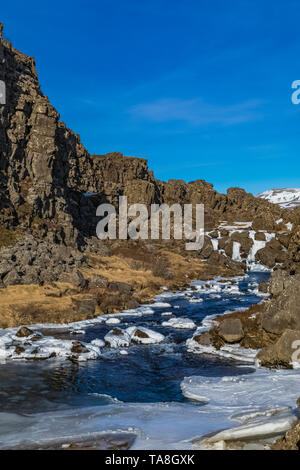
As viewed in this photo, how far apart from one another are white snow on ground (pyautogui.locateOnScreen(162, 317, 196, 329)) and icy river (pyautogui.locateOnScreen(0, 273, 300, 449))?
4.51ft

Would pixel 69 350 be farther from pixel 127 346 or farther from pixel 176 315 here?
pixel 176 315

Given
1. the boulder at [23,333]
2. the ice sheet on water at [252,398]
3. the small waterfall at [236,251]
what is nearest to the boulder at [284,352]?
the ice sheet on water at [252,398]

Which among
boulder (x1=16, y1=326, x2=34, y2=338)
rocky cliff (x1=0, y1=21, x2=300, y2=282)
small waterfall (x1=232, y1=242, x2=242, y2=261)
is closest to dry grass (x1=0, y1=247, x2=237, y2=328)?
boulder (x1=16, y1=326, x2=34, y2=338)

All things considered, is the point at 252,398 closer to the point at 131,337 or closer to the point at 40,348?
the point at 131,337

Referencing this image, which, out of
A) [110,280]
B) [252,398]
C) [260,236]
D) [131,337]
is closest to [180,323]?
[131,337]

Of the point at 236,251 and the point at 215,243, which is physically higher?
the point at 215,243

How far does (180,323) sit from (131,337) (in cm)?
612

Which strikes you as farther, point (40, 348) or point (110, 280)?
point (110, 280)

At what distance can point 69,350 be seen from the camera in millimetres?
24328

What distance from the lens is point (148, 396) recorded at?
696 inches
